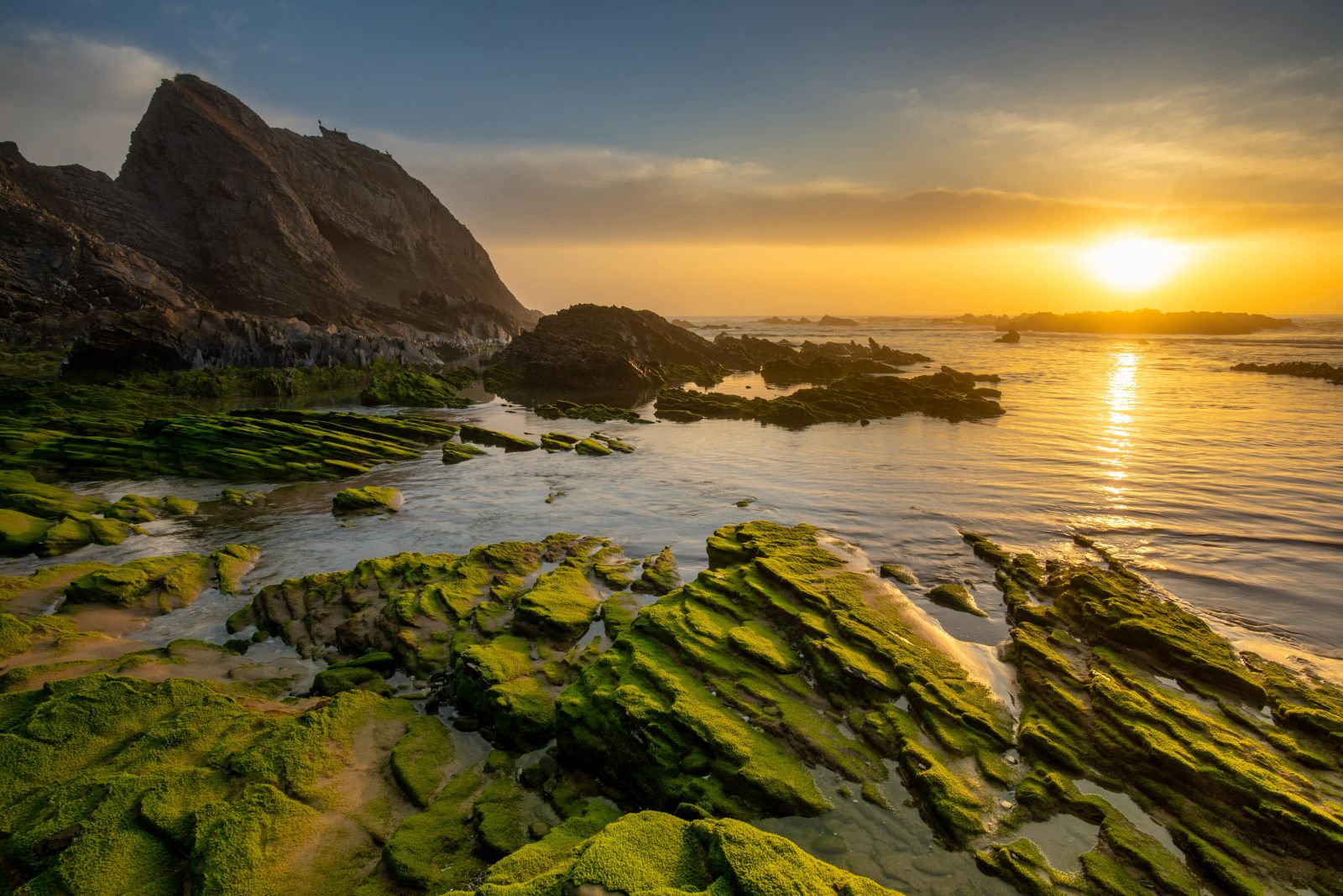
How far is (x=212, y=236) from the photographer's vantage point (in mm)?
81125

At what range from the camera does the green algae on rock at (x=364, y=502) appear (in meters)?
16.1

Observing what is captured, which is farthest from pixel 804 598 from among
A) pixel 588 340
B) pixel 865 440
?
Result: pixel 588 340

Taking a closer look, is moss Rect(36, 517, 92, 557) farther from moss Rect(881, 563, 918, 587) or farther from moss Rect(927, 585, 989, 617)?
moss Rect(927, 585, 989, 617)

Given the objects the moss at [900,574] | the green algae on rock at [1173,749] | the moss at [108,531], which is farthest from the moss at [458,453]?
the green algae on rock at [1173,749]

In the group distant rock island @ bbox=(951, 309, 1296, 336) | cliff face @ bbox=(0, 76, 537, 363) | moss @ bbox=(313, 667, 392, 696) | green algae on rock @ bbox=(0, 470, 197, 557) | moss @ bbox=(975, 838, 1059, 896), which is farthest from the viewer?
distant rock island @ bbox=(951, 309, 1296, 336)

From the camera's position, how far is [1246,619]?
1023 centimetres

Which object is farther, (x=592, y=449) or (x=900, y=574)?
(x=592, y=449)

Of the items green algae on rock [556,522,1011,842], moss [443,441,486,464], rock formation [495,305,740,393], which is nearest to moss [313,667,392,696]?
green algae on rock [556,522,1011,842]

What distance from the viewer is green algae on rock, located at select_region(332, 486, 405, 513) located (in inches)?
635

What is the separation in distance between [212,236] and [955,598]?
107008 millimetres

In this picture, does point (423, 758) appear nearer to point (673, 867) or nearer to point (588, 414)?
point (673, 867)

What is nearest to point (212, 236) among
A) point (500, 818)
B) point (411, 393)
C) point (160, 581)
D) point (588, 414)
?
point (411, 393)

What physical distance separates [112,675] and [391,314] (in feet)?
321

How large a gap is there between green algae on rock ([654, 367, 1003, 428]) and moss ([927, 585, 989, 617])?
20.0 metres
